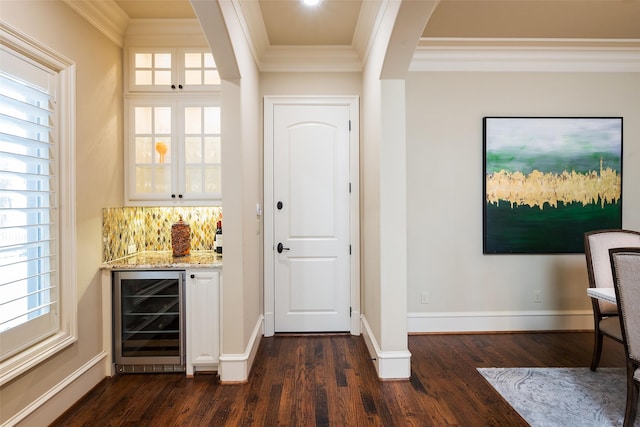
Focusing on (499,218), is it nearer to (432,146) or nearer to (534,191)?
(534,191)

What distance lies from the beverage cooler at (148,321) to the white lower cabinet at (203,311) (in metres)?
0.06

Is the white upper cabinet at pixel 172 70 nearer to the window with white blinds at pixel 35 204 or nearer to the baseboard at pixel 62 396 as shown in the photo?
the window with white blinds at pixel 35 204

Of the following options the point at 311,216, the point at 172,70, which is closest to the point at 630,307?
the point at 311,216

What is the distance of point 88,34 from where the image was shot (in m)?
2.39

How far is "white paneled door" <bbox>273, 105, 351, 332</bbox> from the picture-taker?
334 cm

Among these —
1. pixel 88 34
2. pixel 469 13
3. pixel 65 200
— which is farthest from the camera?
pixel 469 13

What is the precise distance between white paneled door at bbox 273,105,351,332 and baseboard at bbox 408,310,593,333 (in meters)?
0.80

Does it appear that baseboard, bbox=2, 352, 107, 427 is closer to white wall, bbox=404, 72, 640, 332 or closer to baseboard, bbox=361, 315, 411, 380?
baseboard, bbox=361, 315, 411, 380

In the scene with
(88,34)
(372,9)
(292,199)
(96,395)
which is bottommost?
(96,395)

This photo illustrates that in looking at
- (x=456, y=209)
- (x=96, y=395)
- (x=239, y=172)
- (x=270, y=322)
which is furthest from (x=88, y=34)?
(x=456, y=209)

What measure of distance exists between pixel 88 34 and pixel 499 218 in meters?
3.83

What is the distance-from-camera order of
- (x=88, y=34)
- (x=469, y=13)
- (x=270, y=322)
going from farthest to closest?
(x=270, y=322), (x=469, y=13), (x=88, y=34)

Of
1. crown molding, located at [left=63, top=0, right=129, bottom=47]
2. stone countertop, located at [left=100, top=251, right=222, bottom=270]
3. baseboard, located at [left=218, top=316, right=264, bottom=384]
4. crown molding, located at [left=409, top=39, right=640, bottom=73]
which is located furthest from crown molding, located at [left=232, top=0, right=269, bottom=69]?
baseboard, located at [left=218, top=316, right=264, bottom=384]

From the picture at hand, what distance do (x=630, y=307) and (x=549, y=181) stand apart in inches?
74.9
